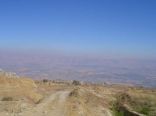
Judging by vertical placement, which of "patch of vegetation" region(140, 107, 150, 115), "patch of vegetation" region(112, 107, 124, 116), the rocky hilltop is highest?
the rocky hilltop

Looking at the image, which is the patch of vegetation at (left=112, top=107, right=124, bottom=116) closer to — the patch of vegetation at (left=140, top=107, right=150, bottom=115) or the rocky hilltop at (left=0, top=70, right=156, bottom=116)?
the rocky hilltop at (left=0, top=70, right=156, bottom=116)

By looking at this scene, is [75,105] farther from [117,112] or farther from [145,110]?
[145,110]

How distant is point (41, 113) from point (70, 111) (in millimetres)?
4103

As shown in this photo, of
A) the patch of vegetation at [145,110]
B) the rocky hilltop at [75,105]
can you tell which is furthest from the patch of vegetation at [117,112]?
the patch of vegetation at [145,110]

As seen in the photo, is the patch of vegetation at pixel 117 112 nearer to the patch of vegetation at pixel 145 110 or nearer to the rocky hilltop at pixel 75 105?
the rocky hilltop at pixel 75 105

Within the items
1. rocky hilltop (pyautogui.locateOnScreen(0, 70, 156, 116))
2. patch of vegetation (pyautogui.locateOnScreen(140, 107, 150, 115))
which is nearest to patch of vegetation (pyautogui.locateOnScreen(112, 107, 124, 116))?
rocky hilltop (pyautogui.locateOnScreen(0, 70, 156, 116))

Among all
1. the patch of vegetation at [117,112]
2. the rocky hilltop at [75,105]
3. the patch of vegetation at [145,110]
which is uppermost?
the rocky hilltop at [75,105]

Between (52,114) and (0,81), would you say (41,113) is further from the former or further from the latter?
(0,81)

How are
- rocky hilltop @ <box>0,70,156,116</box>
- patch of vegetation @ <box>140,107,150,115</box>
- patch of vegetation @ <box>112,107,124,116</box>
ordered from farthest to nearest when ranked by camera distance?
patch of vegetation @ <box>140,107,150,115</box> → patch of vegetation @ <box>112,107,124,116</box> → rocky hilltop @ <box>0,70,156,116</box>

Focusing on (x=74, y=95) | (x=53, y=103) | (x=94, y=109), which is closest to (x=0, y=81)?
(x=74, y=95)

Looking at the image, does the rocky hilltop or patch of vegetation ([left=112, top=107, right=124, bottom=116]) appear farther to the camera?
patch of vegetation ([left=112, top=107, right=124, bottom=116])

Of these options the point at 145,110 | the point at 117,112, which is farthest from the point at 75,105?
the point at 145,110

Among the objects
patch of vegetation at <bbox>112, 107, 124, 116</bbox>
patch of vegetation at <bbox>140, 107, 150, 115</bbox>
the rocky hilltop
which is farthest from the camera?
patch of vegetation at <bbox>140, 107, 150, 115</bbox>

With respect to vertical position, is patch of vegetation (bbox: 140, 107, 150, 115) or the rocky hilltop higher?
the rocky hilltop
